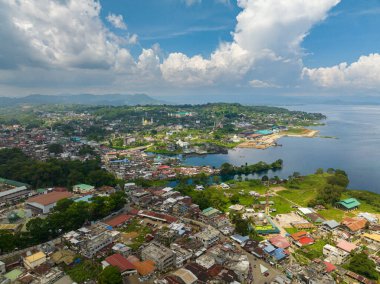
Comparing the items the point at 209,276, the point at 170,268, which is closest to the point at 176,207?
the point at 170,268

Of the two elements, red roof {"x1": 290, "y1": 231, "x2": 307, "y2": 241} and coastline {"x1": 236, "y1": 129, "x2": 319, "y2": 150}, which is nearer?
red roof {"x1": 290, "y1": 231, "x2": 307, "y2": 241}

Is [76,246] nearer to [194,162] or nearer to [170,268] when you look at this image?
[170,268]

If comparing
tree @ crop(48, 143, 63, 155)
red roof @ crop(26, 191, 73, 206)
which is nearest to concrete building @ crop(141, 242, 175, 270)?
red roof @ crop(26, 191, 73, 206)

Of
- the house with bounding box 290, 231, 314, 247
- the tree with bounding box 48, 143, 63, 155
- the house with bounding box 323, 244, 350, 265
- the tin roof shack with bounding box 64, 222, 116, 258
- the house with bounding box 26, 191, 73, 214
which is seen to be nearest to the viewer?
the tin roof shack with bounding box 64, 222, 116, 258

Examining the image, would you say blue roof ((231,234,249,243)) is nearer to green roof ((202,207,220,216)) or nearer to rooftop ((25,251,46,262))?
green roof ((202,207,220,216))

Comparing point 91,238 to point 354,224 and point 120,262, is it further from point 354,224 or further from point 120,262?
point 354,224

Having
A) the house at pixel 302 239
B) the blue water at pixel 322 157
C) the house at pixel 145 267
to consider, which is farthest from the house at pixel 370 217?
the house at pixel 145 267
